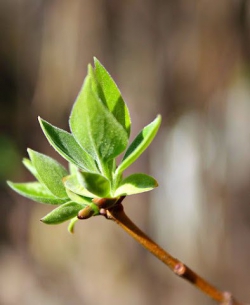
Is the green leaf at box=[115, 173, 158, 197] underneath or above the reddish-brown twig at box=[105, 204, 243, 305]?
above

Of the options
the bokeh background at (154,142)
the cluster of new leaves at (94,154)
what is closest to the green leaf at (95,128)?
the cluster of new leaves at (94,154)

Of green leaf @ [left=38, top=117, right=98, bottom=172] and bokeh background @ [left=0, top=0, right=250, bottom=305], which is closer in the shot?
green leaf @ [left=38, top=117, right=98, bottom=172]

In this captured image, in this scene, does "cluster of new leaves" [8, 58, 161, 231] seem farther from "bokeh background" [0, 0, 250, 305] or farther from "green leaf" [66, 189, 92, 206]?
"bokeh background" [0, 0, 250, 305]

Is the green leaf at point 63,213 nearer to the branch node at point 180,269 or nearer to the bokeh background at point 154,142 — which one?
the branch node at point 180,269

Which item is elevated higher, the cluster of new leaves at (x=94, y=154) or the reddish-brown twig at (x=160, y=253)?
the cluster of new leaves at (x=94, y=154)

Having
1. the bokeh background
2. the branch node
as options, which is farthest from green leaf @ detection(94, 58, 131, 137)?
the bokeh background

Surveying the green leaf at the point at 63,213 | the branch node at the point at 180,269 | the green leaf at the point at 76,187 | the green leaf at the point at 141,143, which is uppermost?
the green leaf at the point at 141,143

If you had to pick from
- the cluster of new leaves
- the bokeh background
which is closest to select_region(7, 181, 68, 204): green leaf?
the cluster of new leaves

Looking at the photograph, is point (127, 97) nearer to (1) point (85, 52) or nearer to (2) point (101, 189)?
(1) point (85, 52)

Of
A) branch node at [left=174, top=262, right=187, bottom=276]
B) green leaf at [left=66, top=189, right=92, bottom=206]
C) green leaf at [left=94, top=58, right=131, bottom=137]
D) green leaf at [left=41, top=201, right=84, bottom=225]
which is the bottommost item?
branch node at [left=174, top=262, right=187, bottom=276]
